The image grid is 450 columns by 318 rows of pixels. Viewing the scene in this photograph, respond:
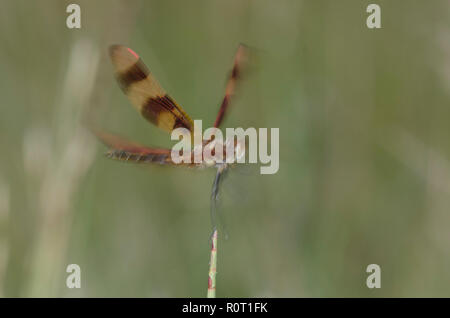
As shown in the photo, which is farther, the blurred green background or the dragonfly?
the blurred green background

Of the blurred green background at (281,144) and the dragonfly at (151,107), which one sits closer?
the dragonfly at (151,107)

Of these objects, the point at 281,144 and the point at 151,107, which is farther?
the point at 281,144

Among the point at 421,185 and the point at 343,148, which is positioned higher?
the point at 343,148

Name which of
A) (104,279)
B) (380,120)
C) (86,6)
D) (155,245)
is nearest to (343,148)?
(380,120)
